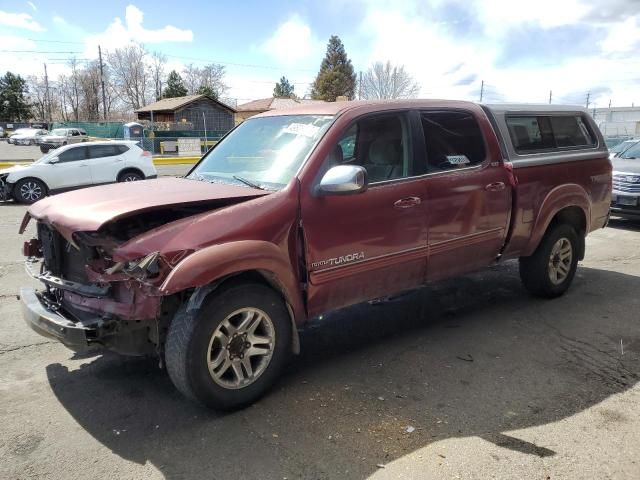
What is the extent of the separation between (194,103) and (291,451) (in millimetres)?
52899

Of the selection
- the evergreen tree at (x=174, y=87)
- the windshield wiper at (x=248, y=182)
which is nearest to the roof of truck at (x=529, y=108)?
the windshield wiper at (x=248, y=182)

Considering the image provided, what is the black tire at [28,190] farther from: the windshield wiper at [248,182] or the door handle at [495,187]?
the door handle at [495,187]

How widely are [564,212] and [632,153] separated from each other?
7.35 metres

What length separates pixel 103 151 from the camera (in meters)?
14.8

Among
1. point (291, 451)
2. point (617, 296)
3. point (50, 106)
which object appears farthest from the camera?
A: point (50, 106)

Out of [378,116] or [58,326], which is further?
[378,116]

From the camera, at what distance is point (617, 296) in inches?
224

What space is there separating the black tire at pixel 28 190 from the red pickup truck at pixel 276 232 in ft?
36.8

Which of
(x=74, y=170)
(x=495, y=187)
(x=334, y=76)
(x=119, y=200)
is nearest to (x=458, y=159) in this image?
(x=495, y=187)

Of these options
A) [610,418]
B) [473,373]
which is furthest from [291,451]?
[610,418]

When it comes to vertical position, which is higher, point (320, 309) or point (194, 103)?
point (194, 103)

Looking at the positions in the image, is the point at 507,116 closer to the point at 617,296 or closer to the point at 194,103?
the point at 617,296

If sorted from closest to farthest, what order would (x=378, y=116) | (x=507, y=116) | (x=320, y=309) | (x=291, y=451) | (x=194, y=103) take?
(x=291, y=451)
(x=320, y=309)
(x=378, y=116)
(x=507, y=116)
(x=194, y=103)

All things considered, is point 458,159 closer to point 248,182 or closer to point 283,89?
point 248,182
